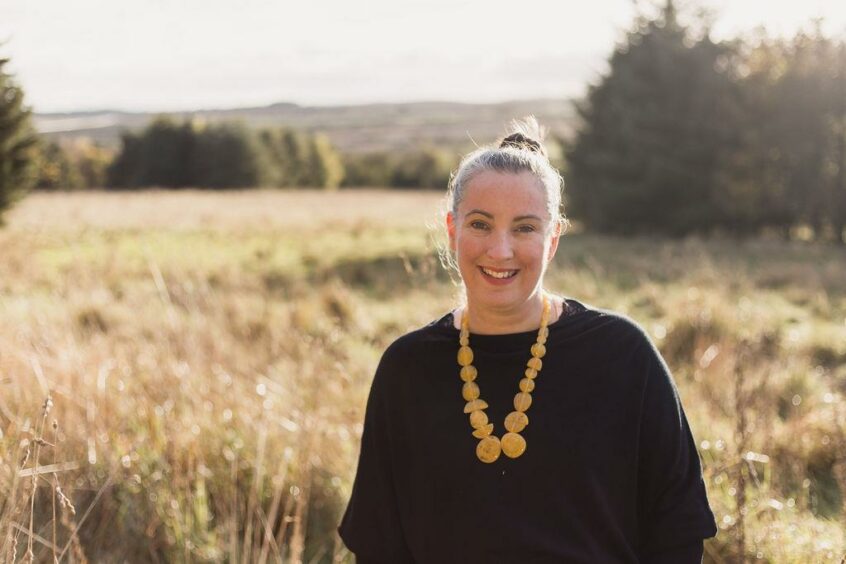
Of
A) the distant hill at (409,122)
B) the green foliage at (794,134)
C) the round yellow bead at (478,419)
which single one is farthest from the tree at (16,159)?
the distant hill at (409,122)

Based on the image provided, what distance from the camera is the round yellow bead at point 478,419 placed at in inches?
78.0

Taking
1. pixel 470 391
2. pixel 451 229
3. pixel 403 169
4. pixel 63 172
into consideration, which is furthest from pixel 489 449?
pixel 403 169

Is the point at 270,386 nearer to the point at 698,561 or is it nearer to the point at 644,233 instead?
the point at 698,561

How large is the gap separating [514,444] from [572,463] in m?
0.15

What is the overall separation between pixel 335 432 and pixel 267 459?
34cm

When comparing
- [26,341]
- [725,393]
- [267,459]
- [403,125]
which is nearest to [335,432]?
[267,459]

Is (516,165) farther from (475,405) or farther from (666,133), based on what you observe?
(666,133)

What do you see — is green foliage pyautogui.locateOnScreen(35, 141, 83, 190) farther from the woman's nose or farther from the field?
the woman's nose

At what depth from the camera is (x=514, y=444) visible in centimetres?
194

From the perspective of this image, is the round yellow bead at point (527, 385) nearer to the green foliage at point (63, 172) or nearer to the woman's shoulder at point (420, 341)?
the woman's shoulder at point (420, 341)

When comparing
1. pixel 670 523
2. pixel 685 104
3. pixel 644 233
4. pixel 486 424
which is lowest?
pixel 644 233

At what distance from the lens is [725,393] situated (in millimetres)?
4766

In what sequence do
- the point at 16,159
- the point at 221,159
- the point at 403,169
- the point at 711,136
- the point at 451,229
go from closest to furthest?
the point at 451,229, the point at 16,159, the point at 711,136, the point at 221,159, the point at 403,169

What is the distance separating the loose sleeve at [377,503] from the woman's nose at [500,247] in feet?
1.59
